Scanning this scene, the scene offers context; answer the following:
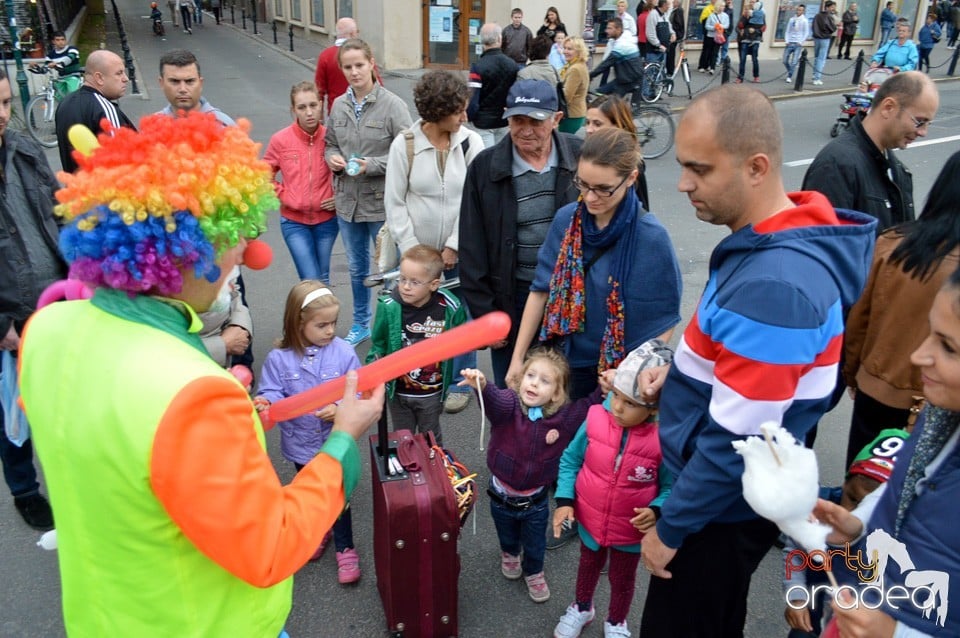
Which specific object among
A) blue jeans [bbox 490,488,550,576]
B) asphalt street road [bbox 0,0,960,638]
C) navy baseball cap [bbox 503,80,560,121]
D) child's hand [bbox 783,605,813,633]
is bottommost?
asphalt street road [bbox 0,0,960,638]

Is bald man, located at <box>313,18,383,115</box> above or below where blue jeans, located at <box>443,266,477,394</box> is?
above

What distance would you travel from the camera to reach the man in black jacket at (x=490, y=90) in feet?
27.4

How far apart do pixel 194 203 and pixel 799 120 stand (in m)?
14.4

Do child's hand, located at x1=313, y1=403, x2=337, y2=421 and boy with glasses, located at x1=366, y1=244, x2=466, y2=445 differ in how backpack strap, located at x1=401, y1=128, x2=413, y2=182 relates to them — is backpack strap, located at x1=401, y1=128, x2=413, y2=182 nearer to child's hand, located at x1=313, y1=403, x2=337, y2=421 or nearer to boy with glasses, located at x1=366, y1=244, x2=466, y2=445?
boy with glasses, located at x1=366, y1=244, x2=466, y2=445

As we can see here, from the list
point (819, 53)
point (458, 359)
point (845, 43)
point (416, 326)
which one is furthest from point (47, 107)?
point (845, 43)

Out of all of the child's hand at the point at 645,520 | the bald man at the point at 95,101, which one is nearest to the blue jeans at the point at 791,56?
the bald man at the point at 95,101

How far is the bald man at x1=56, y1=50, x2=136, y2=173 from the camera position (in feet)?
15.2

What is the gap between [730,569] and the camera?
206cm

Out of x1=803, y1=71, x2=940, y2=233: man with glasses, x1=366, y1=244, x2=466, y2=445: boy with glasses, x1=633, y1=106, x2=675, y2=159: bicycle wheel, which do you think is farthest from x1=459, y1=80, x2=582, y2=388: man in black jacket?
x1=633, y1=106, x2=675, y2=159: bicycle wheel

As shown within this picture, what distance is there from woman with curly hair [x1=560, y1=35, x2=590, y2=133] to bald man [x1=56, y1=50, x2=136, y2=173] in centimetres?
558

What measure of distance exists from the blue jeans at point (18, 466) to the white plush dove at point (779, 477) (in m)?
3.27

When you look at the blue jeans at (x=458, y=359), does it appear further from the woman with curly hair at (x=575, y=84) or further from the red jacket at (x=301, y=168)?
the woman with curly hair at (x=575, y=84)

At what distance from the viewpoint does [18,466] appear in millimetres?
3459

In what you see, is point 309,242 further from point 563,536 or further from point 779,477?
point 779,477
